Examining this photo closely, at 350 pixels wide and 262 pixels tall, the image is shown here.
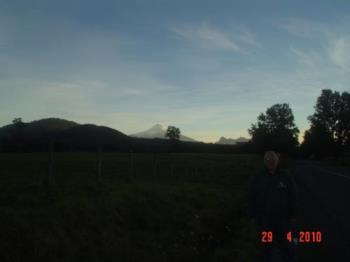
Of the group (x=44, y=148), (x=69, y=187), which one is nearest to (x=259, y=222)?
(x=69, y=187)

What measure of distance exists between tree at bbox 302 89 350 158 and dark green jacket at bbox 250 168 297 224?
405 ft

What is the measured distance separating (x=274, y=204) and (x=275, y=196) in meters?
0.12

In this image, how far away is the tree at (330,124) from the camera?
128 meters

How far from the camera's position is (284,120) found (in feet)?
541

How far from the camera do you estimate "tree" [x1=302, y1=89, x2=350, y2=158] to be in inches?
5059

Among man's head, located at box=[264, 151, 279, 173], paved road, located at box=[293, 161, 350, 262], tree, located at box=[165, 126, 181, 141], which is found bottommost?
paved road, located at box=[293, 161, 350, 262]

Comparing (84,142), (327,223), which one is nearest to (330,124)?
(84,142)

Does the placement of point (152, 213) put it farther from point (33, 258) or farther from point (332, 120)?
point (332, 120)

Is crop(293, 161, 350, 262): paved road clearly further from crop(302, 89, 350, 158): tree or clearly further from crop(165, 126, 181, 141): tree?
crop(165, 126, 181, 141): tree

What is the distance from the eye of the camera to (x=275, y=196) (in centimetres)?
779

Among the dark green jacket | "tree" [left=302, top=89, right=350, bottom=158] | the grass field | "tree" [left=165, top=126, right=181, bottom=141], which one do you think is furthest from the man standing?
"tree" [left=165, top=126, right=181, bottom=141]
